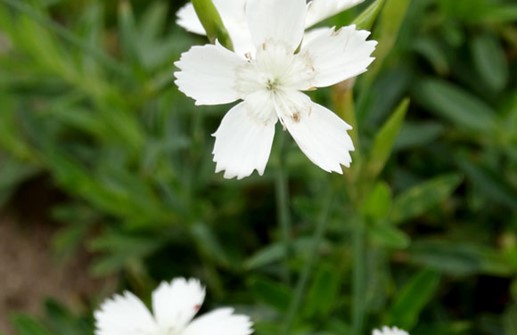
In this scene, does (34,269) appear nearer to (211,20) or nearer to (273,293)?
(273,293)

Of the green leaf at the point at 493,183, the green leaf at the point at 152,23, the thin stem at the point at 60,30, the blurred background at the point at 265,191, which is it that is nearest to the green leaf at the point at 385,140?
the blurred background at the point at 265,191

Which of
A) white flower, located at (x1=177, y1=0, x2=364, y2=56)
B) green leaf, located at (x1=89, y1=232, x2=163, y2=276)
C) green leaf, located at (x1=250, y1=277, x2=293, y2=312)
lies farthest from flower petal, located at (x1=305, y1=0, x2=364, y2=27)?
green leaf, located at (x1=89, y1=232, x2=163, y2=276)

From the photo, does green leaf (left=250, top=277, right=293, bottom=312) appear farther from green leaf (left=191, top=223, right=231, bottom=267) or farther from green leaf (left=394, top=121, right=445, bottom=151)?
green leaf (left=394, top=121, right=445, bottom=151)

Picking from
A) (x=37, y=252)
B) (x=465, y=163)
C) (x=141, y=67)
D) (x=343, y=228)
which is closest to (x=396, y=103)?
(x=465, y=163)

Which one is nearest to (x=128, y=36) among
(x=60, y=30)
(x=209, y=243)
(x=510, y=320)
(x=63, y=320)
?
(x=60, y=30)

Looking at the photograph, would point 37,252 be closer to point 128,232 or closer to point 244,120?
point 128,232

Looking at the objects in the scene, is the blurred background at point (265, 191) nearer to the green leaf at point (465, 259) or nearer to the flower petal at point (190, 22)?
the green leaf at point (465, 259)
